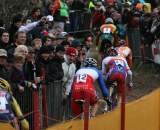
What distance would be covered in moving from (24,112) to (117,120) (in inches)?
67.8

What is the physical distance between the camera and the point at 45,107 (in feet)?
38.4

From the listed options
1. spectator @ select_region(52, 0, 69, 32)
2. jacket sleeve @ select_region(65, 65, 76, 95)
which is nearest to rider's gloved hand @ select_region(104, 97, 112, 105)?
jacket sleeve @ select_region(65, 65, 76, 95)

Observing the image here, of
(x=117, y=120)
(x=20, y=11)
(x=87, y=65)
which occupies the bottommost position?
(x=117, y=120)

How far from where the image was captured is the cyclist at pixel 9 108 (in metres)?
10.1

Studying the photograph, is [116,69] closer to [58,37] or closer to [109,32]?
[58,37]

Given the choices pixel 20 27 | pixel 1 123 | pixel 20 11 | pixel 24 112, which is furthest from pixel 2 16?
pixel 1 123

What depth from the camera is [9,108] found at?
33.6 ft

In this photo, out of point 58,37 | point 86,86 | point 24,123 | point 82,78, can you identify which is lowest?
point 24,123

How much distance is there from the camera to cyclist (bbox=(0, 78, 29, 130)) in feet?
33.2

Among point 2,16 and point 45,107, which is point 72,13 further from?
point 45,107

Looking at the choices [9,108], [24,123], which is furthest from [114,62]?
[9,108]

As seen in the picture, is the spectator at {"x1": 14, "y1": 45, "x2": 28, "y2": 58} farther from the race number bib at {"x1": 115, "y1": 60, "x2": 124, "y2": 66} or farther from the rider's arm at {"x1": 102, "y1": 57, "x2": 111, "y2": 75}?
the rider's arm at {"x1": 102, "y1": 57, "x2": 111, "y2": 75}

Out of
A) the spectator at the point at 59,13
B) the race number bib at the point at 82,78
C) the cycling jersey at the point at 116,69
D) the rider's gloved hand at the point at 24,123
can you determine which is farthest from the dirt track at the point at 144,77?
the rider's gloved hand at the point at 24,123

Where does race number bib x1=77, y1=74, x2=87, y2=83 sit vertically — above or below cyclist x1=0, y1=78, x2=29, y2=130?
above
